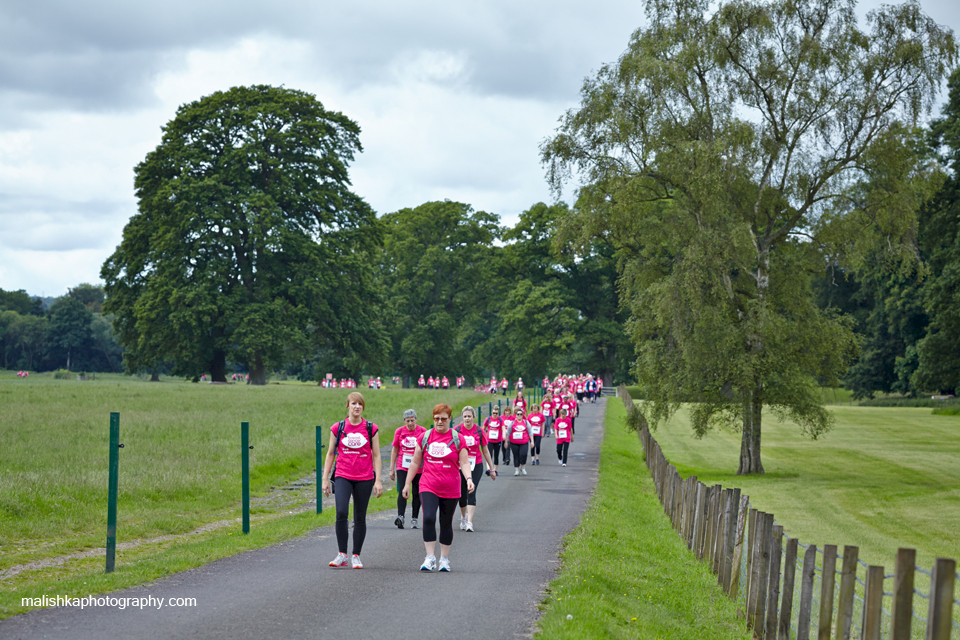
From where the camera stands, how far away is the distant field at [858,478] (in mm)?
24375

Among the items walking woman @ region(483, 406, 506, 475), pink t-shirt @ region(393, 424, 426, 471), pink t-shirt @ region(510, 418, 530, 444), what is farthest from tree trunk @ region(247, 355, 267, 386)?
pink t-shirt @ region(393, 424, 426, 471)

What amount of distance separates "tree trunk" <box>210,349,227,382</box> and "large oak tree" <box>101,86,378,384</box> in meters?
0.11

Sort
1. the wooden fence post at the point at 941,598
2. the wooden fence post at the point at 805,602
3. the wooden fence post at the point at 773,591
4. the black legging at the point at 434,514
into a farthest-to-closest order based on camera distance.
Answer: the black legging at the point at 434,514 < the wooden fence post at the point at 773,591 < the wooden fence post at the point at 805,602 < the wooden fence post at the point at 941,598

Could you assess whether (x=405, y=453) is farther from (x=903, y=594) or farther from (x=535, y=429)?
(x=535, y=429)

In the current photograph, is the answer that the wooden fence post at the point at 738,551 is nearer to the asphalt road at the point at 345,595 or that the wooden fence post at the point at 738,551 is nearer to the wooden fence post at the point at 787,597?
the asphalt road at the point at 345,595

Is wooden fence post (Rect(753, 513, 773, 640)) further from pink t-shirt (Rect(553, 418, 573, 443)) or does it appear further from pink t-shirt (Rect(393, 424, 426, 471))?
pink t-shirt (Rect(553, 418, 573, 443))

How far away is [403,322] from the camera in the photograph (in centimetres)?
9181

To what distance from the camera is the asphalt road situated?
8656 millimetres

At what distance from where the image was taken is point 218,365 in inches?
2379

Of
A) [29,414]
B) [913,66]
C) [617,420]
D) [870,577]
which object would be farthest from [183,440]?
[617,420]

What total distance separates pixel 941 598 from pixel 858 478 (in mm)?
31923

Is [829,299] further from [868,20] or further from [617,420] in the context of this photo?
[868,20]

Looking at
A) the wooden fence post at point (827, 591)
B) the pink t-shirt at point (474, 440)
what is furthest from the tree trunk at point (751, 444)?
the wooden fence post at point (827, 591)

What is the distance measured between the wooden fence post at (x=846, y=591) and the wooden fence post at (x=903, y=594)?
45.0 inches
